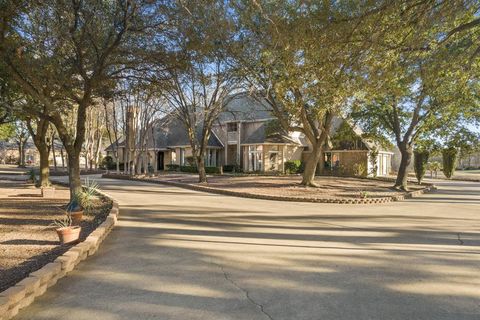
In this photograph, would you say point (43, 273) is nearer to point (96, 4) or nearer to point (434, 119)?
point (96, 4)

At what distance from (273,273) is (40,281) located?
3.15 m

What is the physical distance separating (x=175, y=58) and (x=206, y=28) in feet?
4.98

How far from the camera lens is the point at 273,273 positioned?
6.07 meters

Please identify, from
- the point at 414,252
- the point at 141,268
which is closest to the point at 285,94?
the point at 414,252

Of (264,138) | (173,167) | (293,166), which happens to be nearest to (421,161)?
(293,166)

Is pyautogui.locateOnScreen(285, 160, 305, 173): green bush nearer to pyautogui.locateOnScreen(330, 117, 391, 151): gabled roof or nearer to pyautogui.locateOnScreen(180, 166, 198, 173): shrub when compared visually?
pyautogui.locateOnScreen(330, 117, 391, 151): gabled roof

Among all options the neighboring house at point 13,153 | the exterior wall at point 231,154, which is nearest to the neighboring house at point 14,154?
the neighboring house at point 13,153

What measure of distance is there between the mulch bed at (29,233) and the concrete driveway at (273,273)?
641mm

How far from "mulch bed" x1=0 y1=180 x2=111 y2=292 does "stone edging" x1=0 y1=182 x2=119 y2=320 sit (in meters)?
0.37

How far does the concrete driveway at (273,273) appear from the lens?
464cm

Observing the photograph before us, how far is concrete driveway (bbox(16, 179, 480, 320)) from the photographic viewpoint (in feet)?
15.2

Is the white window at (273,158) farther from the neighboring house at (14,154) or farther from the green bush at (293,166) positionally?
the neighboring house at (14,154)

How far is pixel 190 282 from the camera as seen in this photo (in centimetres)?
560

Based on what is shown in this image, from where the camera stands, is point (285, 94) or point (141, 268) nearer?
point (141, 268)
